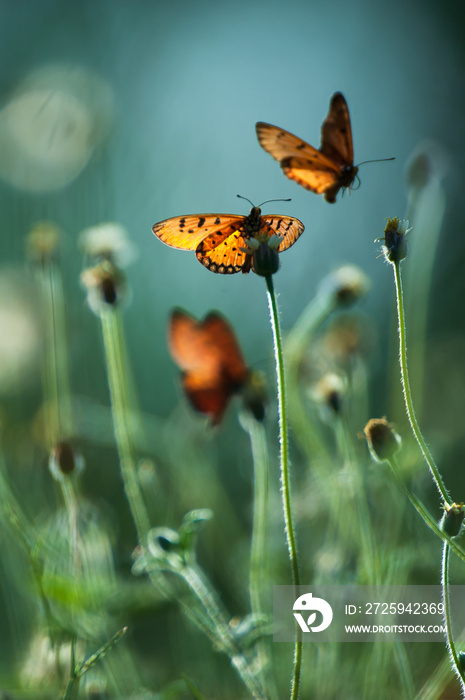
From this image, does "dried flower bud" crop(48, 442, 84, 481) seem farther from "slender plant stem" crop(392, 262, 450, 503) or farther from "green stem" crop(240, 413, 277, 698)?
"slender plant stem" crop(392, 262, 450, 503)

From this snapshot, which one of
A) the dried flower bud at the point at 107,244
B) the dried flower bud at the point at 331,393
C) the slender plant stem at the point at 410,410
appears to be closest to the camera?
the slender plant stem at the point at 410,410

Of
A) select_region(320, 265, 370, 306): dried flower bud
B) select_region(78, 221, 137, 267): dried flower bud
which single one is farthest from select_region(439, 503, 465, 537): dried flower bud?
select_region(78, 221, 137, 267): dried flower bud

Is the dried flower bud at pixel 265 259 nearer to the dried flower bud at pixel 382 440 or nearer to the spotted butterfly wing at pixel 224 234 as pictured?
the spotted butterfly wing at pixel 224 234

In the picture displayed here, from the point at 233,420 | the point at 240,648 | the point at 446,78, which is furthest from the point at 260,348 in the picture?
the point at 446,78

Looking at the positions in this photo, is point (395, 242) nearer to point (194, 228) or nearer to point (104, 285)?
point (194, 228)

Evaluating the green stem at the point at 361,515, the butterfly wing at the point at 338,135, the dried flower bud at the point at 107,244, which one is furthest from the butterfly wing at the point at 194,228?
the dried flower bud at the point at 107,244

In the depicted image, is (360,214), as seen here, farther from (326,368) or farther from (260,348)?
(326,368)

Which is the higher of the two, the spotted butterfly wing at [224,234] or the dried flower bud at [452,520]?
the spotted butterfly wing at [224,234]
